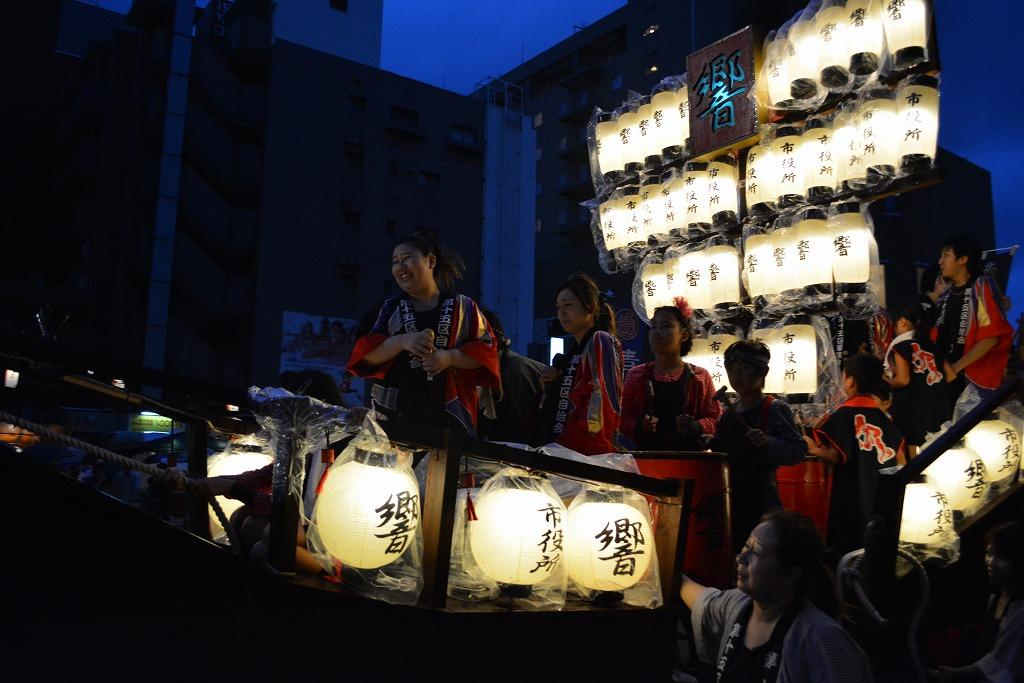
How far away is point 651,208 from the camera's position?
8.53 m

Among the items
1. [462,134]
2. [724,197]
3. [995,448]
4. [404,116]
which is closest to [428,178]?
[404,116]

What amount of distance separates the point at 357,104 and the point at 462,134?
4935 millimetres

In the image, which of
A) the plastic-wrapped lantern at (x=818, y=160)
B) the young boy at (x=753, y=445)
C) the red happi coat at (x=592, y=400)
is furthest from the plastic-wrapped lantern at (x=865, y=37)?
the red happi coat at (x=592, y=400)

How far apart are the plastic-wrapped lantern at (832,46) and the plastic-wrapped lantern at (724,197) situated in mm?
1212

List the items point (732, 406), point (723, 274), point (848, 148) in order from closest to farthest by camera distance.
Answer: point (732, 406), point (848, 148), point (723, 274)

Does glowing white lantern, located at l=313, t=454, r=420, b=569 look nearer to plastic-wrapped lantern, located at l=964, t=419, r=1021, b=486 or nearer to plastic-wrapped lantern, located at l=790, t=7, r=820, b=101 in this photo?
plastic-wrapped lantern, located at l=964, t=419, r=1021, b=486

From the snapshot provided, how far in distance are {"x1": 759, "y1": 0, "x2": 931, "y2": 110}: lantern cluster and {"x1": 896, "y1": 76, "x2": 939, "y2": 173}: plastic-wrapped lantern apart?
0.81 ft

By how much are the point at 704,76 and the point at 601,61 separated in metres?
34.9

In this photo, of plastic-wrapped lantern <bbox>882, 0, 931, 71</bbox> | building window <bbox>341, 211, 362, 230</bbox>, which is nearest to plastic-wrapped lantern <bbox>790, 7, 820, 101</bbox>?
plastic-wrapped lantern <bbox>882, 0, 931, 71</bbox>

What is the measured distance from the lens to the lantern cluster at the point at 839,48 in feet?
21.4

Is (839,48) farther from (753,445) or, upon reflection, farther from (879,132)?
(753,445)

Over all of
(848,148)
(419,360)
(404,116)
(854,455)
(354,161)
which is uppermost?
(404,116)

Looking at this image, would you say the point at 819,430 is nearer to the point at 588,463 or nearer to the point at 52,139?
the point at 588,463

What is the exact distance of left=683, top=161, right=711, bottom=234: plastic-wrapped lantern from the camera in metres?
7.89
